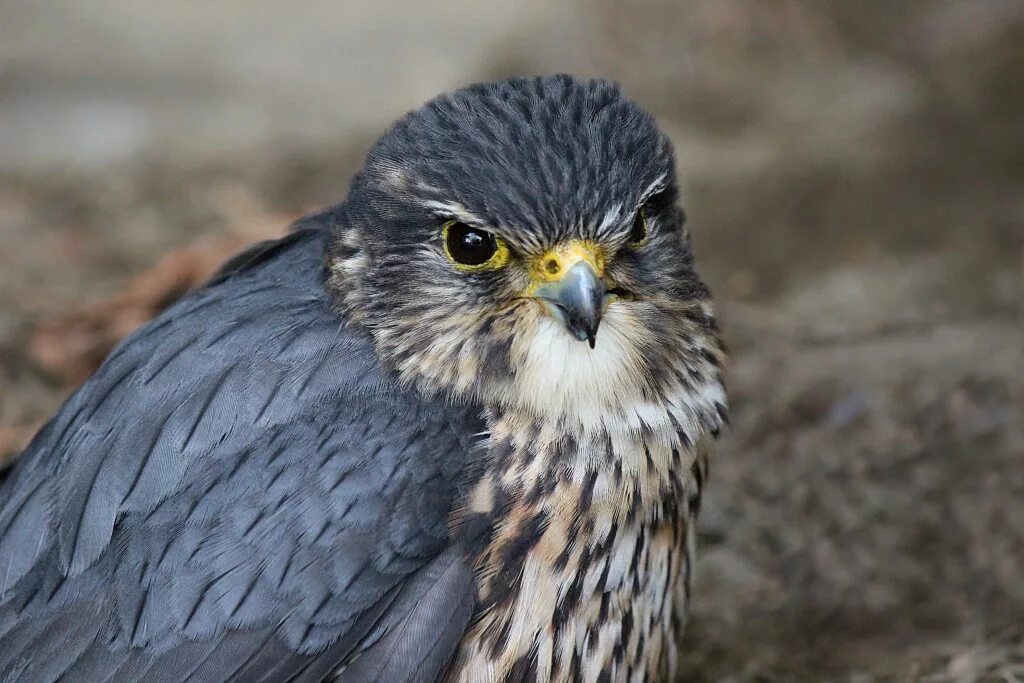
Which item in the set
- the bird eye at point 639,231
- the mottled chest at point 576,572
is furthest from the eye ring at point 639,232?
the mottled chest at point 576,572

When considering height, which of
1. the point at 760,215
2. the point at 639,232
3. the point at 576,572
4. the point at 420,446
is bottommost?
the point at 576,572

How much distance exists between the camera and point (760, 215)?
7059mm

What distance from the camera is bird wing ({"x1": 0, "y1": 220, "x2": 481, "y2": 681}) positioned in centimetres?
327

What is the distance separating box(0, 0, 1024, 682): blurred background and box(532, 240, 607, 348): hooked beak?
72.3 inches

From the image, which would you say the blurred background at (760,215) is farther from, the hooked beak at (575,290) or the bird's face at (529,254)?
the hooked beak at (575,290)

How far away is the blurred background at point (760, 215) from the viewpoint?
4910 millimetres

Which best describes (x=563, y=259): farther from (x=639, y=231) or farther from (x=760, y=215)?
(x=760, y=215)

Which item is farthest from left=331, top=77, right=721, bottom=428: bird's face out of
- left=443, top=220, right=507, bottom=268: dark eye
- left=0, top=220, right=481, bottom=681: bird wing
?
left=0, top=220, right=481, bottom=681: bird wing

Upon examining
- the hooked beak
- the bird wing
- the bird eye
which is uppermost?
the bird eye

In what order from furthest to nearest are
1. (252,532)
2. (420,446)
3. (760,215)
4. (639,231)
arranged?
(760,215) < (639,231) < (420,446) < (252,532)

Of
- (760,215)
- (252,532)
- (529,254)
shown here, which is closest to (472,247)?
(529,254)

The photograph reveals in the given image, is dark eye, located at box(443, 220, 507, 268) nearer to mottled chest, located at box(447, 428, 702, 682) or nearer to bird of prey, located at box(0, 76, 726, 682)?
bird of prey, located at box(0, 76, 726, 682)

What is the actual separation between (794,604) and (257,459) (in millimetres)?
2381

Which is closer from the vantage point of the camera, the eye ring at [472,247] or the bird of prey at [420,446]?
the bird of prey at [420,446]
